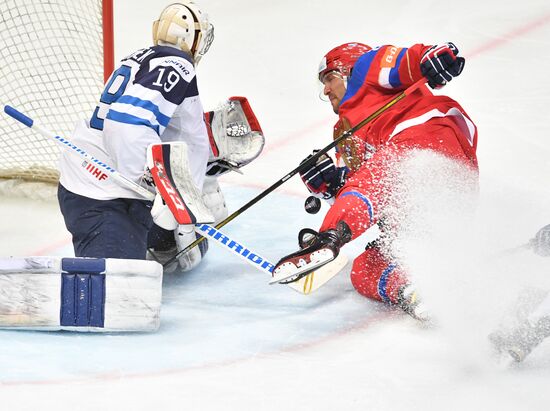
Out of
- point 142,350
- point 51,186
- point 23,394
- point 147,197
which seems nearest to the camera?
point 23,394

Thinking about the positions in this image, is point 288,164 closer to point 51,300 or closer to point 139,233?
point 139,233

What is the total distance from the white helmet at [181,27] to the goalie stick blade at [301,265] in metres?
0.79

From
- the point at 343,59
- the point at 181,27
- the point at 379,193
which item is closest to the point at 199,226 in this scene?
the point at 379,193

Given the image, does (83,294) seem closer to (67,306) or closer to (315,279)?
(67,306)

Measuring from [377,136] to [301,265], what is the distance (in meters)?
0.65

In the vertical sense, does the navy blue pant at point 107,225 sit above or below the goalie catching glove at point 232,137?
below

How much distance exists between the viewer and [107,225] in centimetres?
271

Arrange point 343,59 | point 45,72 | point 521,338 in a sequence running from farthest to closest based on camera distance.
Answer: point 45,72, point 343,59, point 521,338

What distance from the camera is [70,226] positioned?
2809mm

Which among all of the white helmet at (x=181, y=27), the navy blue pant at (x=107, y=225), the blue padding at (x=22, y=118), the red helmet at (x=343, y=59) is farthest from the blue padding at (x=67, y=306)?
the red helmet at (x=343, y=59)

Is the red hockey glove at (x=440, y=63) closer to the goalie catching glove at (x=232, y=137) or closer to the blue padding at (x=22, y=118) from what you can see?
the goalie catching glove at (x=232, y=137)

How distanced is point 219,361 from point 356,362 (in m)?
0.31

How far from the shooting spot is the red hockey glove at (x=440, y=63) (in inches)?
108

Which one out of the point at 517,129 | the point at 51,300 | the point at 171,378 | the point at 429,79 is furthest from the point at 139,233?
the point at 517,129
